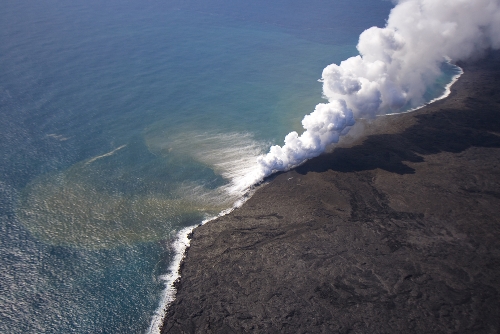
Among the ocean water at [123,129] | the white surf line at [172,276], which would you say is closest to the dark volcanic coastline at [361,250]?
the white surf line at [172,276]

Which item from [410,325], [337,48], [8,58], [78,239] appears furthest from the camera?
[337,48]

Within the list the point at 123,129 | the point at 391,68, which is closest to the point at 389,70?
the point at 391,68

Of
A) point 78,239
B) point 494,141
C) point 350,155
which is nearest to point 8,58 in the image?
point 78,239

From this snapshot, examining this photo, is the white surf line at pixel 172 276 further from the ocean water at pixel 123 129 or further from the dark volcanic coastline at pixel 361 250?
the dark volcanic coastline at pixel 361 250

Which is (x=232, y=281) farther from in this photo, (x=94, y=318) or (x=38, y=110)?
(x=38, y=110)

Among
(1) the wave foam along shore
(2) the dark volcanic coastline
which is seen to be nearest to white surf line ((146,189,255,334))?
(2) the dark volcanic coastline

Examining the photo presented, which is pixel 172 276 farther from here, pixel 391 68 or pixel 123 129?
pixel 391 68
